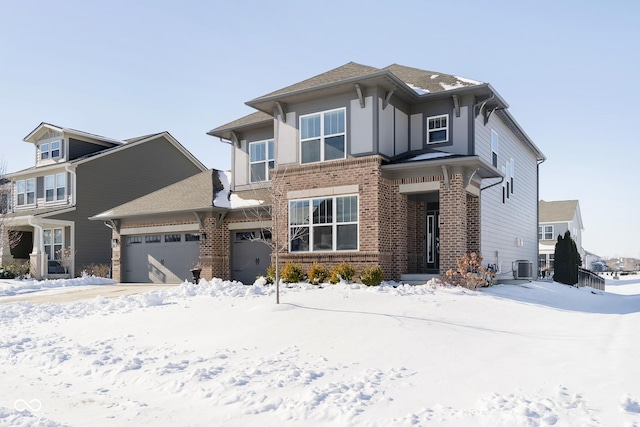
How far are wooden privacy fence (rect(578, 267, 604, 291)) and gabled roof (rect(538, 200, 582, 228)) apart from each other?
19.4m

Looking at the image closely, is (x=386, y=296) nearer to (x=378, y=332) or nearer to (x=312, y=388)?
(x=378, y=332)

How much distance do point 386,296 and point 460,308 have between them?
6.57 ft

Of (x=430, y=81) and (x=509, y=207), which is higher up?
(x=430, y=81)

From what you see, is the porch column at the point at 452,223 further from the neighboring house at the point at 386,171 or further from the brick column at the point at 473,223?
the brick column at the point at 473,223

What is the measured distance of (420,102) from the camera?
18.5 meters

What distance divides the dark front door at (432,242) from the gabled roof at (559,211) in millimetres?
37622

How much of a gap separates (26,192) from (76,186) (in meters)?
5.52

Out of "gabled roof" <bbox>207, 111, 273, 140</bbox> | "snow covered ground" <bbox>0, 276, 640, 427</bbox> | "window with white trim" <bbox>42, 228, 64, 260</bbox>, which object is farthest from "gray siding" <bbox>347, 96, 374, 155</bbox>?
"window with white trim" <bbox>42, 228, 64, 260</bbox>

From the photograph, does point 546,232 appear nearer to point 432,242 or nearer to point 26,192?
point 432,242

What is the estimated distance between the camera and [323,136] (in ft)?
59.0

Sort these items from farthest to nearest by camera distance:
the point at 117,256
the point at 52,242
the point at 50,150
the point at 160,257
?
the point at 50,150, the point at 52,242, the point at 117,256, the point at 160,257

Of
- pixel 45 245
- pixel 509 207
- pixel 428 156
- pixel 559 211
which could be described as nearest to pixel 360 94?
pixel 428 156

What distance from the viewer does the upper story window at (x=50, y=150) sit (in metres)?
32.1

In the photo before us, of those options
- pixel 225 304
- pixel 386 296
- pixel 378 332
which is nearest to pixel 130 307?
pixel 225 304
